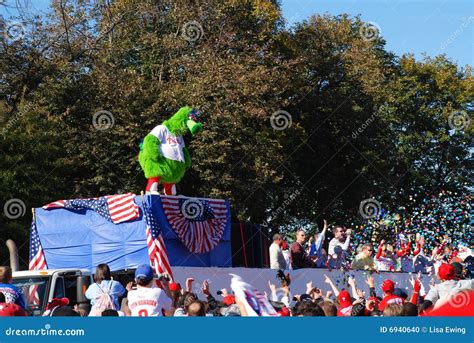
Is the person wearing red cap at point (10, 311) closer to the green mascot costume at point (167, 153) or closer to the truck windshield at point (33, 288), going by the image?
the truck windshield at point (33, 288)

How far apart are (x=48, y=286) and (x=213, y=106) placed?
1803 centimetres

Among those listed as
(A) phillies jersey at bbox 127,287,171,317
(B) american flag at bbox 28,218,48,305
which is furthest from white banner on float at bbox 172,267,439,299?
(A) phillies jersey at bbox 127,287,171,317

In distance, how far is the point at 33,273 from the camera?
13617 mm

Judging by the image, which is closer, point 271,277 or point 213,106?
point 271,277

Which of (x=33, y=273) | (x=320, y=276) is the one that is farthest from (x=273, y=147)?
(x=33, y=273)

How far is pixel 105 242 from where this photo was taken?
16797mm

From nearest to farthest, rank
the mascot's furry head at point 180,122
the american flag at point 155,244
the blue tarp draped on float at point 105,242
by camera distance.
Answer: the american flag at point 155,244, the blue tarp draped on float at point 105,242, the mascot's furry head at point 180,122

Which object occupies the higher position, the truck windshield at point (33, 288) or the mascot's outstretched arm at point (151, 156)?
the mascot's outstretched arm at point (151, 156)

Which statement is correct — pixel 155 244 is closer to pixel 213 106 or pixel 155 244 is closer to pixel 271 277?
pixel 271 277

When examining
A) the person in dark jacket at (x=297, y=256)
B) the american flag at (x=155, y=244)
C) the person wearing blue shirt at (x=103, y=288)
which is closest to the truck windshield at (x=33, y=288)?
the person wearing blue shirt at (x=103, y=288)

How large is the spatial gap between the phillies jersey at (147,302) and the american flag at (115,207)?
21.8ft

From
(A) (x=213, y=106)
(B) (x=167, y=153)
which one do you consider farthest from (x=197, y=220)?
(A) (x=213, y=106)

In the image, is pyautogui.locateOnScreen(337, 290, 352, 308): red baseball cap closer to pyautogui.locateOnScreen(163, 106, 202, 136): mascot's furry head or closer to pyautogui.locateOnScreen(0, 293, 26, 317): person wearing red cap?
pyautogui.locateOnScreen(0, 293, 26, 317): person wearing red cap

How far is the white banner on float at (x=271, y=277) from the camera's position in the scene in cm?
1585
